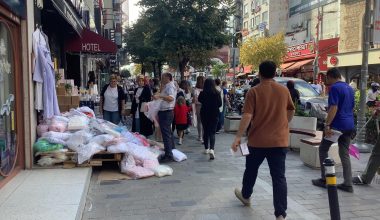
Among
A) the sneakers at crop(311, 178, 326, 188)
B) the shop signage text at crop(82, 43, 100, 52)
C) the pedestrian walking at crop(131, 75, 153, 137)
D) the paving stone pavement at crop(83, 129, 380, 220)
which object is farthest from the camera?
the shop signage text at crop(82, 43, 100, 52)

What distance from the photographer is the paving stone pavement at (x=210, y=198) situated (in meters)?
5.06

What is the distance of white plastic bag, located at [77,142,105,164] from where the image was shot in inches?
274

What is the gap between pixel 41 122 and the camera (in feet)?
24.8

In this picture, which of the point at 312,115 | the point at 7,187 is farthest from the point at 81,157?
the point at 312,115

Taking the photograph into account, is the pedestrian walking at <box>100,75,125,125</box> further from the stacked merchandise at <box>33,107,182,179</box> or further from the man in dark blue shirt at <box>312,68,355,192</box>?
the man in dark blue shirt at <box>312,68,355,192</box>

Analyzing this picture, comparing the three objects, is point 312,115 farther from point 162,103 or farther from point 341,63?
point 341,63

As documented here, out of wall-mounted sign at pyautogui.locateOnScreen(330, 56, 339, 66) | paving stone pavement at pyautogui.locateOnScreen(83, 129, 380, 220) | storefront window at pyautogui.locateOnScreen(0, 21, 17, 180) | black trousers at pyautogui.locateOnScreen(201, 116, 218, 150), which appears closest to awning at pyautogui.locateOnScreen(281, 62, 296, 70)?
wall-mounted sign at pyautogui.locateOnScreen(330, 56, 339, 66)

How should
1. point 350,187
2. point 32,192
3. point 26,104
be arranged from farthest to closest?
point 26,104 < point 350,187 < point 32,192

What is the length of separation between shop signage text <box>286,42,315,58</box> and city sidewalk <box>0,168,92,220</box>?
35.5m

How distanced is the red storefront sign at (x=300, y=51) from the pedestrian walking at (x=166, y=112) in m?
33.0

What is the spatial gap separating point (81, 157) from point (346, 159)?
13.4 feet

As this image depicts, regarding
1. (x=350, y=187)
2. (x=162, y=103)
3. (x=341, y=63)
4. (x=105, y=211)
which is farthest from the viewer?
(x=341, y=63)

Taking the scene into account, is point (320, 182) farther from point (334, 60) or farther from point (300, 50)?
point (300, 50)

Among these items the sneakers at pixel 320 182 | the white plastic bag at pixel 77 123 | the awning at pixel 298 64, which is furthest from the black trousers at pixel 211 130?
the awning at pixel 298 64
